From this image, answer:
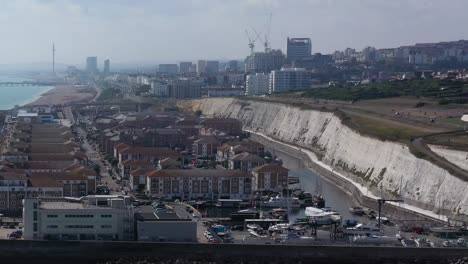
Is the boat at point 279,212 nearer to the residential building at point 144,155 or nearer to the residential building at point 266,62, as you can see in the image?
the residential building at point 144,155

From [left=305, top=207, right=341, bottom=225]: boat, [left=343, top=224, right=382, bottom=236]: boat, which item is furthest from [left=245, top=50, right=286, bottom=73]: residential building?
[left=343, top=224, right=382, bottom=236]: boat

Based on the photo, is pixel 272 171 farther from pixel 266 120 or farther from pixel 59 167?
pixel 266 120

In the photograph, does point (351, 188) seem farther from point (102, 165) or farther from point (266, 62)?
point (266, 62)

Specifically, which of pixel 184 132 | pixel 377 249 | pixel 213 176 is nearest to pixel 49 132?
pixel 184 132

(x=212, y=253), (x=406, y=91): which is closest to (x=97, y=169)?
(x=212, y=253)

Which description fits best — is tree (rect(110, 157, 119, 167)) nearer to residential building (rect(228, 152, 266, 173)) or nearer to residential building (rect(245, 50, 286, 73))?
residential building (rect(228, 152, 266, 173))

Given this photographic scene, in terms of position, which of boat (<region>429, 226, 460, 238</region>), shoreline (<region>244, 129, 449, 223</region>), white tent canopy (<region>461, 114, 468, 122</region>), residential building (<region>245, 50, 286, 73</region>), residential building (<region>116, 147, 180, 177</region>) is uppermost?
residential building (<region>245, 50, 286, 73</region>)
